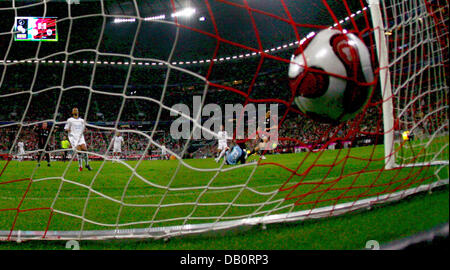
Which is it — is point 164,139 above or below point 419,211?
above

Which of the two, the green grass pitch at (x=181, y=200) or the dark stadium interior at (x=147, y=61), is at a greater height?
the dark stadium interior at (x=147, y=61)

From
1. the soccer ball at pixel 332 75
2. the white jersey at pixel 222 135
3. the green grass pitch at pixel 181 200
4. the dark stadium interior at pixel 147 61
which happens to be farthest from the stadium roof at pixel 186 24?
the soccer ball at pixel 332 75

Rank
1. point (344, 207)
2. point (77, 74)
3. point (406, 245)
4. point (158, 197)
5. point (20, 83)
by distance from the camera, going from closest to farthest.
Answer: point (406, 245)
point (344, 207)
point (158, 197)
point (20, 83)
point (77, 74)

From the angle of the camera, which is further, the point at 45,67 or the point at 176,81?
the point at 176,81

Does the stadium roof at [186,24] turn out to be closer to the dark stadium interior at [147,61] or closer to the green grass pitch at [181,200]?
the dark stadium interior at [147,61]

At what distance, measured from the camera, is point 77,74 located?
20969 mm

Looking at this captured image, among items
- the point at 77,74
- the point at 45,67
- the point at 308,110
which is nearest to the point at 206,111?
the point at 77,74

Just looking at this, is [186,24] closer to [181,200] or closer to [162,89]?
[162,89]

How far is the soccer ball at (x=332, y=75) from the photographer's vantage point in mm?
1687

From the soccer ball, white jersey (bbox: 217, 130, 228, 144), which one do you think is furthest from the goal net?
the soccer ball

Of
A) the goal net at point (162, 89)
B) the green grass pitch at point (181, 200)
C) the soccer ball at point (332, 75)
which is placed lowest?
the green grass pitch at point (181, 200)

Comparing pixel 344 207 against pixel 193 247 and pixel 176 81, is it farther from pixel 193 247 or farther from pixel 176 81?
pixel 176 81
